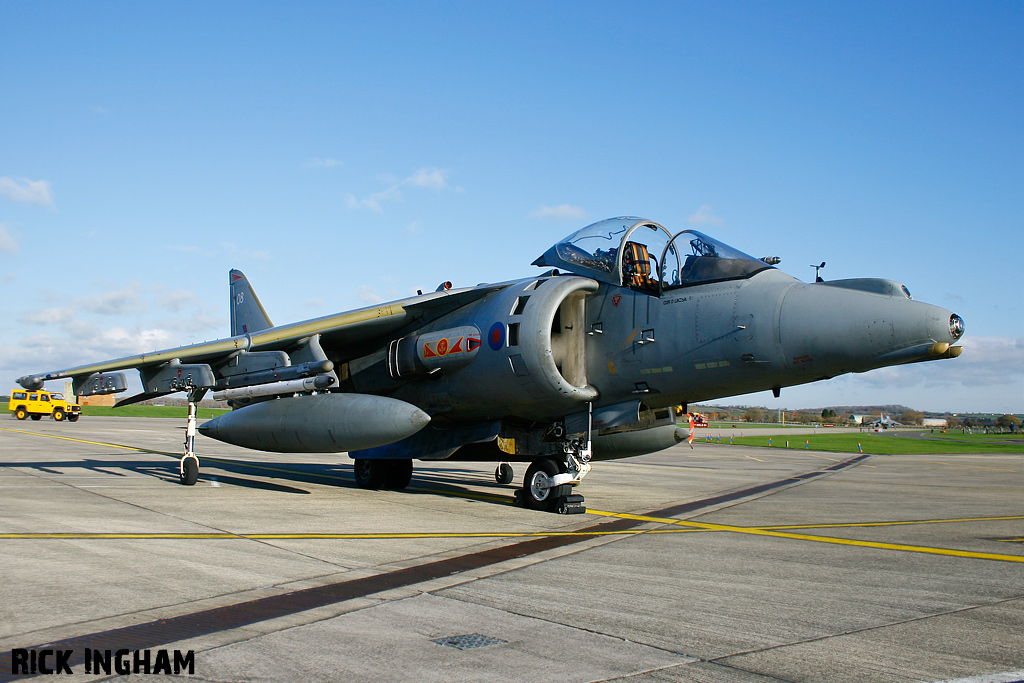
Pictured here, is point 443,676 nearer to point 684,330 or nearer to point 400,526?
point 400,526

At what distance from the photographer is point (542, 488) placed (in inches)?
438

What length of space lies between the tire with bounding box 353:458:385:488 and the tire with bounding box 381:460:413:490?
0.25 ft

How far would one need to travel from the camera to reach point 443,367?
38.1 ft

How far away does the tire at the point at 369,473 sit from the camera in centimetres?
1388

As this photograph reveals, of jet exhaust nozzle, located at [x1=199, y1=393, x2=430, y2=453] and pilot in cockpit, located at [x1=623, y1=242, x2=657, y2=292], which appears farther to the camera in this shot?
jet exhaust nozzle, located at [x1=199, y1=393, x2=430, y2=453]

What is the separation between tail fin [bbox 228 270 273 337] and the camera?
727 inches

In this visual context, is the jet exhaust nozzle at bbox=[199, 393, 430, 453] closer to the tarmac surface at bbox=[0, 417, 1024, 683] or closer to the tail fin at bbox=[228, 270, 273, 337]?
the tarmac surface at bbox=[0, 417, 1024, 683]

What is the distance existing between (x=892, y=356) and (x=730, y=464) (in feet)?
61.0

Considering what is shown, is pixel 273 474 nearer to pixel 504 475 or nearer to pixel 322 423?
pixel 504 475

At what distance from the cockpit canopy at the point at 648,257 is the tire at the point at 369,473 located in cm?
570

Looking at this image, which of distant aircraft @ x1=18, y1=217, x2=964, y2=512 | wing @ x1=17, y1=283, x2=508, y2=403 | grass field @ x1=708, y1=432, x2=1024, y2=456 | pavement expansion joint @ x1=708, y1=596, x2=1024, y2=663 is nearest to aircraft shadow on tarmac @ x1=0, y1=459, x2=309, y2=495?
distant aircraft @ x1=18, y1=217, x2=964, y2=512

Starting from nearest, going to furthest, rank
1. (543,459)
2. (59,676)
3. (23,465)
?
(59,676), (543,459), (23,465)

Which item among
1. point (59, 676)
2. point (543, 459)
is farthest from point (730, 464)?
point (59, 676)

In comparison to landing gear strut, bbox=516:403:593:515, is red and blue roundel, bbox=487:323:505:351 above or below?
above
